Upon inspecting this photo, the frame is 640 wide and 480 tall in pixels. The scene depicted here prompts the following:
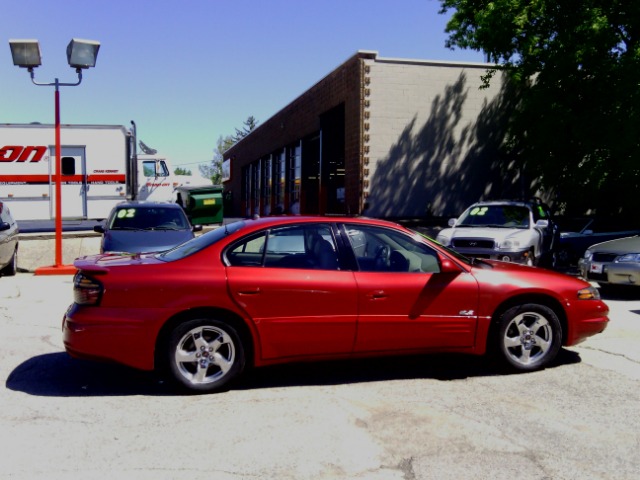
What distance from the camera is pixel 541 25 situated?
53.4 feet

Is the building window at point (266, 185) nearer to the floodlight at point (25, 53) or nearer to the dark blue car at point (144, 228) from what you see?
the floodlight at point (25, 53)

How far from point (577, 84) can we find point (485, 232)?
19.4 feet

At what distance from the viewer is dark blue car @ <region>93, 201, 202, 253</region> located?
11070mm

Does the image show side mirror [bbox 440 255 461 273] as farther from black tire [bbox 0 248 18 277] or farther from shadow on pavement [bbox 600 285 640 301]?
black tire [bbox 0 248 18 277]

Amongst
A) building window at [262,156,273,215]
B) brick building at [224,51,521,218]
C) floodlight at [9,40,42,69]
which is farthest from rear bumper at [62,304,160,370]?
building window at [262,156,273,215]

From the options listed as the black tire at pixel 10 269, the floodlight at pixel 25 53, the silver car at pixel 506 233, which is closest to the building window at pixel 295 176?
the silver car at pixel 506 233

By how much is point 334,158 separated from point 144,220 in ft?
42.5

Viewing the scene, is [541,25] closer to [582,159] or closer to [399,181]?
[582,159]

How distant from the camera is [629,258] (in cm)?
1002

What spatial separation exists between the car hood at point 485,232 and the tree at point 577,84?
3994mm

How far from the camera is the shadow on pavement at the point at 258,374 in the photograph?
5227 mm

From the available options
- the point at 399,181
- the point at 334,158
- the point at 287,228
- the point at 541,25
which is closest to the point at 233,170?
the point at 334,158

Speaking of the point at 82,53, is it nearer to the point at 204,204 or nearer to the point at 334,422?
the point at 204,204

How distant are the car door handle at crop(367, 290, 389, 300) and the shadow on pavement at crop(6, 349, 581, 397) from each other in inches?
29.5
